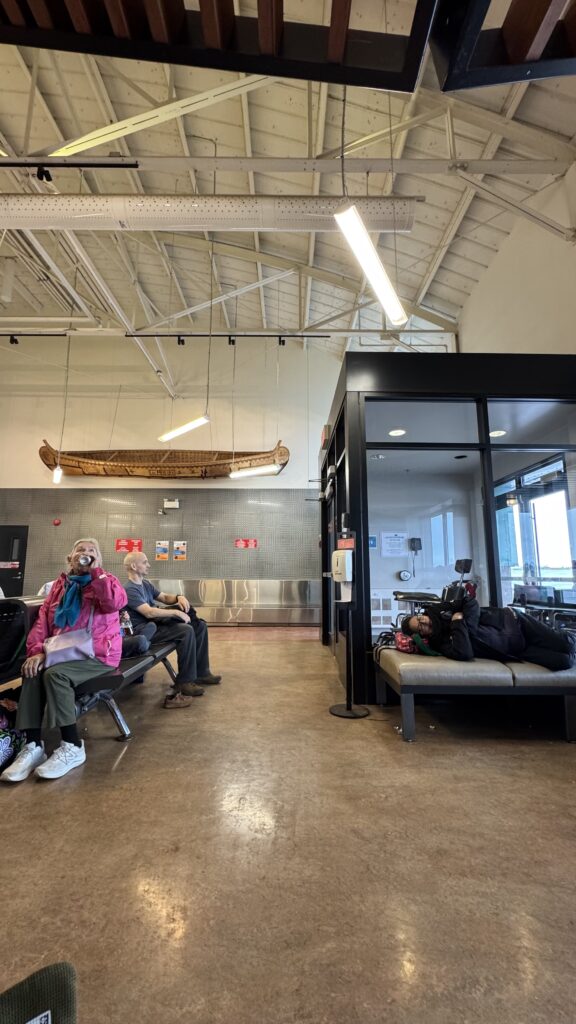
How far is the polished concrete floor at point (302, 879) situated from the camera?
3.78ft

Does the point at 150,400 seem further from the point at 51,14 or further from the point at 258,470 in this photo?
the point at 51,14

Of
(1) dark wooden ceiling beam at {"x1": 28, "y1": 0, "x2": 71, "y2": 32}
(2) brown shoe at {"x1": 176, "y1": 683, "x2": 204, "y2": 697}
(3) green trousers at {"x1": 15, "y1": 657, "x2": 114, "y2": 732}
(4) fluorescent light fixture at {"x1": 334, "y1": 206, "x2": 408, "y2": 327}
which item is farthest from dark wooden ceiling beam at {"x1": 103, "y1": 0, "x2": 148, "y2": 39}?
(2) brown shoe at {"x1": 176, "y1": 683, "x2": 204, "y2": 697}

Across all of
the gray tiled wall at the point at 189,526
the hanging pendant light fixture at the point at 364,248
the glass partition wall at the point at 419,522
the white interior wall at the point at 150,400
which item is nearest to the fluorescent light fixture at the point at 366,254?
the hanging pendant light fixture at the point at 364,248

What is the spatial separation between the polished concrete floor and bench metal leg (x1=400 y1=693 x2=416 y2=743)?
0.07 metres

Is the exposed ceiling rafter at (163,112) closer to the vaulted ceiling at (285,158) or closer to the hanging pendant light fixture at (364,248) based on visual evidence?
the vaulted ceiling at (285,158)

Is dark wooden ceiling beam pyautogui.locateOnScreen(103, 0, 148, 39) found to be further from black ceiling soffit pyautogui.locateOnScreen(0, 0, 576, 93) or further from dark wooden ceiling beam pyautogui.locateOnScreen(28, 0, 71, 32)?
dark wooden ceiling beam pyautogui.locateOnScreen(28, 0, 71, 32)

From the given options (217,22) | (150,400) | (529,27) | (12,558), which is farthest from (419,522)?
(12,558)

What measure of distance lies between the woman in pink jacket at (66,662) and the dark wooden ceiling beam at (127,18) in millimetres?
2344

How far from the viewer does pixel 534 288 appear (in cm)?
508

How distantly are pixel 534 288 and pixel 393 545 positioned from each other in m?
3.62

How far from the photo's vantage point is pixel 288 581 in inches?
356

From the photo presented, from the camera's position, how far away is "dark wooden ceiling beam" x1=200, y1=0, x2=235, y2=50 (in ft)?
3.20

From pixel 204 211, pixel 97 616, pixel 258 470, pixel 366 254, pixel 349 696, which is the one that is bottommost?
pixel 349 696

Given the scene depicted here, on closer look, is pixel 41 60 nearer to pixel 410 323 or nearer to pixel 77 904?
pixel 410 323
